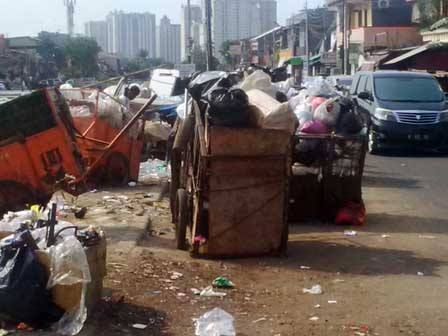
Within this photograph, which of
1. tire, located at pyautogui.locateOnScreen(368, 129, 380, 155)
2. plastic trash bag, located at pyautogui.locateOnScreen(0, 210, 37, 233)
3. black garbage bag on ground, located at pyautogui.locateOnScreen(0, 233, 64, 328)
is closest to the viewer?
black garbage bag on ground, located at pyautogui.locateOnScreen(0, 233, 64, 328)

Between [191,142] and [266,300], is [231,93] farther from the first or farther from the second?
[266,300]

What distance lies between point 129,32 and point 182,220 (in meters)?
95.2

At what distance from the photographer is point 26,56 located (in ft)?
162

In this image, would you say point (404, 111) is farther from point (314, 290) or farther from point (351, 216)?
point (314, 290)

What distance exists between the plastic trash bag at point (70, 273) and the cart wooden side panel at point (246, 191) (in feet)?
8.63

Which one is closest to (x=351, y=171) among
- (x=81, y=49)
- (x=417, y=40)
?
(x=417, y=40)

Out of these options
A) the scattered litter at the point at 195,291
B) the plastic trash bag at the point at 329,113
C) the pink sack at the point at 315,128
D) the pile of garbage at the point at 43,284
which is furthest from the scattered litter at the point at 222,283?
the plastic trash bag at the point at 329,113

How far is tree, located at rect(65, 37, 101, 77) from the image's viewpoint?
52.8 m

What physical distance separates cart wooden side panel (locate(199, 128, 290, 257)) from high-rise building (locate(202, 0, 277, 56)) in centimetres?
7755

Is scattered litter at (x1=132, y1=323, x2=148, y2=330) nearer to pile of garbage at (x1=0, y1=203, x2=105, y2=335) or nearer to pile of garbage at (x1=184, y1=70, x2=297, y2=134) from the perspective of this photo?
pile of garbage at (x1=0, y1=203, x2=105, y2=335)

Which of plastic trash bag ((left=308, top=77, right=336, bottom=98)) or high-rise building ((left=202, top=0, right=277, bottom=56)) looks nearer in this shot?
plastic trash bag ((left=308, top=77, right=336, bottom=98))

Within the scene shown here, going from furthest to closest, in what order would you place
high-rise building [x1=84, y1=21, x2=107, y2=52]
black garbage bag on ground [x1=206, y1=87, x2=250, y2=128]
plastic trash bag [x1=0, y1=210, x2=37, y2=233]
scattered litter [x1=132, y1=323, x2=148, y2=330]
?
high-rise building [x1=84, y1=21, x2=107, y2=52] < black garbage bag on ground [x1=206, y1=87, x2=250, y2=128] < plastic trash bag [x1=0, y1=210, x2=37, y2=233] < scattered litter [x1=132, y1=323, x2=148, y2=330]

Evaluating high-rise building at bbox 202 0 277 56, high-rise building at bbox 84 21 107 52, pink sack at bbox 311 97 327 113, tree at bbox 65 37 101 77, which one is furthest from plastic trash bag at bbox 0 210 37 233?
high-rise building at bbox 84 21 107 52

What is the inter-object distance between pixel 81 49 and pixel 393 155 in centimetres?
3788
